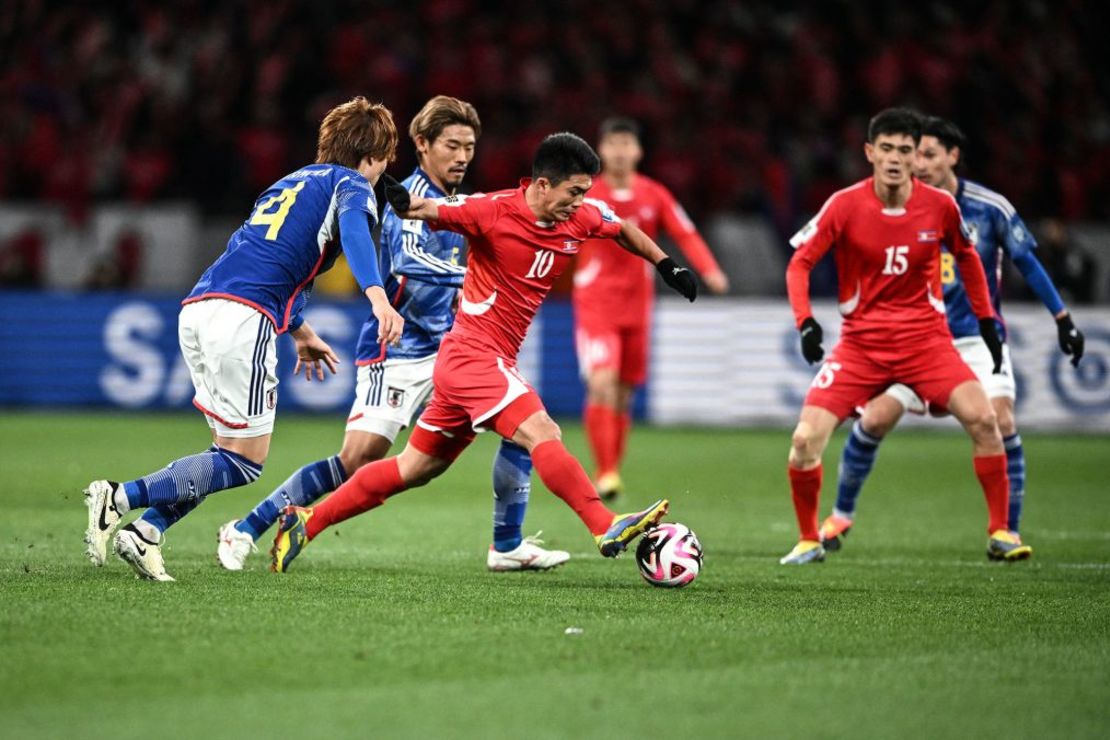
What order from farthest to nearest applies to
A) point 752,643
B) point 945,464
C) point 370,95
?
point 370,95 < point 945,464 < point 752,643

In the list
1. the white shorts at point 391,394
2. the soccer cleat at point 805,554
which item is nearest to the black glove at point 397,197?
the white shorts at point 391,394

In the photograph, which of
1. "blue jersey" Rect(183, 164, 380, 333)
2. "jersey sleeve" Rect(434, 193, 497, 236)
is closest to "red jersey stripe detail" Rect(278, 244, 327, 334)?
"blue jersey" Rect(183, 164, 380, 333)

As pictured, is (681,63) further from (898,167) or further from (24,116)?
(898,167)

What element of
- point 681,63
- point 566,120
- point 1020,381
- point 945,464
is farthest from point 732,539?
point 681,63

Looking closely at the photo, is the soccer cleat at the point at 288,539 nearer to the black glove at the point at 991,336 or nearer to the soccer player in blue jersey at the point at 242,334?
the soccer player in blue jersey at the point at 242,334

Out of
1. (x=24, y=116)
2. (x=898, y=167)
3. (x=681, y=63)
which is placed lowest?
(x=898, y=167)

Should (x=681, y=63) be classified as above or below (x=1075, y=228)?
above

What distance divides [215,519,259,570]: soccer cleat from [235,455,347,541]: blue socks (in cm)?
3

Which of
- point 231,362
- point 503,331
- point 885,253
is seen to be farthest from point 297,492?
point 885,253

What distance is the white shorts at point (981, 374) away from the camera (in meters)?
8.77

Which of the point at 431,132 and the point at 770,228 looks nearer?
the point at 431,132

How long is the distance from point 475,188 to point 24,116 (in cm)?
582

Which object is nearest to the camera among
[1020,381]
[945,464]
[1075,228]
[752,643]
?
[752,643]

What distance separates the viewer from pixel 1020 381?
55.1 ft
